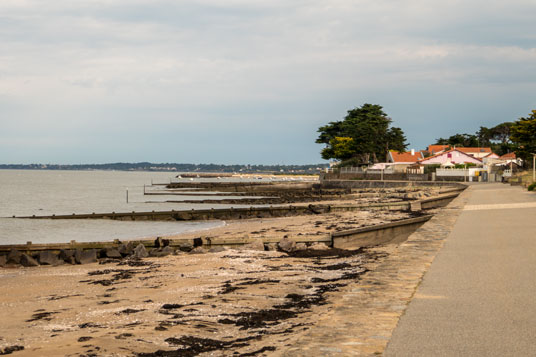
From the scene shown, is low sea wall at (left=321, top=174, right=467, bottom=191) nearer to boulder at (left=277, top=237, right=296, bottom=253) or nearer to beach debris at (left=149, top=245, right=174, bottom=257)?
boulder at (left=277, top=237, right=296, bottom=253)

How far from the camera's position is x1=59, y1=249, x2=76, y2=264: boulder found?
64.6 feet

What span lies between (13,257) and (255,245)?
27.9 feet

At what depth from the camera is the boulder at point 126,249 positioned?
66.3 ft

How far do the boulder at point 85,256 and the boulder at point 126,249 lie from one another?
0.91 m

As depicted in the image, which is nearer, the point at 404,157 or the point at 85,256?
the point at 85,256

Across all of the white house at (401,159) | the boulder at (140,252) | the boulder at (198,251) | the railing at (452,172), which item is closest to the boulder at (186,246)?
the boulder at (198,251)

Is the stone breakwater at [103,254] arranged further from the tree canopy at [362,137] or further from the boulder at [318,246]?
the tree canopy at [362,137]

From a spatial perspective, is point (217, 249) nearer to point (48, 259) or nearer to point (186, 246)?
point (186, 246)

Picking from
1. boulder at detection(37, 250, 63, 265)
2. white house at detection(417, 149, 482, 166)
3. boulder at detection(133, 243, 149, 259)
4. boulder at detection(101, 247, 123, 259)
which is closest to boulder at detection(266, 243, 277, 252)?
boulder at detection(133, 243, 149, 259)

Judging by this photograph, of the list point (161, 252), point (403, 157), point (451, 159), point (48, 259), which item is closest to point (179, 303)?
point (161, 252)

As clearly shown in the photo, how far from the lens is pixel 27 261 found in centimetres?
1973

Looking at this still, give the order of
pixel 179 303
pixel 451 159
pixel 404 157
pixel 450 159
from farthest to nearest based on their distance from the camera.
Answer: pixel 404 157
pixel 451 159
pixel 450 159
pixel 179 303

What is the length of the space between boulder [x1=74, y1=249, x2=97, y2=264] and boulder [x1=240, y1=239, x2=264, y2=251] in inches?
205

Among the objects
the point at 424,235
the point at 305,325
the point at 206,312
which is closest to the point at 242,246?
the point at 424,235
